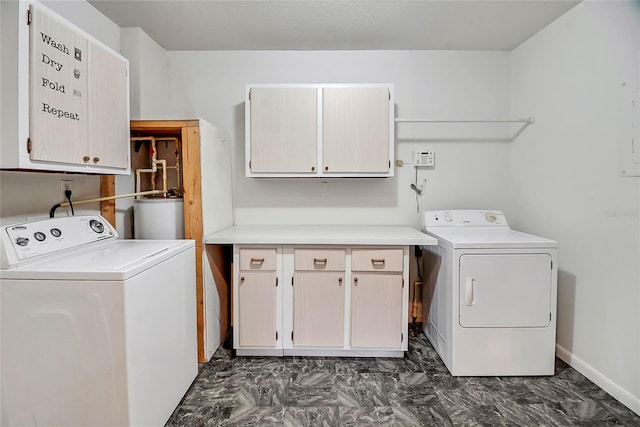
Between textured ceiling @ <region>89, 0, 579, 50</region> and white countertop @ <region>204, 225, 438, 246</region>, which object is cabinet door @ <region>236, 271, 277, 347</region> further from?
textured ceiling @ <region>89, 0, 579, 50</region>

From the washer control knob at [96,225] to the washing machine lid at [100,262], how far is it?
0.27 feet

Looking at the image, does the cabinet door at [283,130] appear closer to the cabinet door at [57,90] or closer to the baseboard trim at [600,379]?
the cabinet door at [57,90]

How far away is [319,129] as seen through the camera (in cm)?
252

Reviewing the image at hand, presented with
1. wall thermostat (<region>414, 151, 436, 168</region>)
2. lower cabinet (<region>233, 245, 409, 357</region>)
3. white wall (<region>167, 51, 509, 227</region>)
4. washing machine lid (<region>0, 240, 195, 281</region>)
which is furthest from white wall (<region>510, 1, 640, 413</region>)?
washing machine lid (<region>0, 240, 195, 281</region>)

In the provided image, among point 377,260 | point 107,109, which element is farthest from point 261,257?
point 107,109

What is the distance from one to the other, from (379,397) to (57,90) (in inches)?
88.9

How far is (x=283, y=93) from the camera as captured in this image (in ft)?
8.22

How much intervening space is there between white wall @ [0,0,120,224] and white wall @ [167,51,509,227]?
0.73m

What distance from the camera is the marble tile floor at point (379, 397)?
1.72 metres

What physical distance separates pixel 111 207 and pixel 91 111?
2.45 feet

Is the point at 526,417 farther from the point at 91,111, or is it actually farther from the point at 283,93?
the point at 91,111

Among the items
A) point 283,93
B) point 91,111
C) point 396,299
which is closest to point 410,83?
point 283,93


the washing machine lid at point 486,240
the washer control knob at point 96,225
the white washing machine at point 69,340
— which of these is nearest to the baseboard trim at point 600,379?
the washing machine lid at point 486,240

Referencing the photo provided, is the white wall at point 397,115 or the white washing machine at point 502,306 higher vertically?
the white wall at point 397,115
